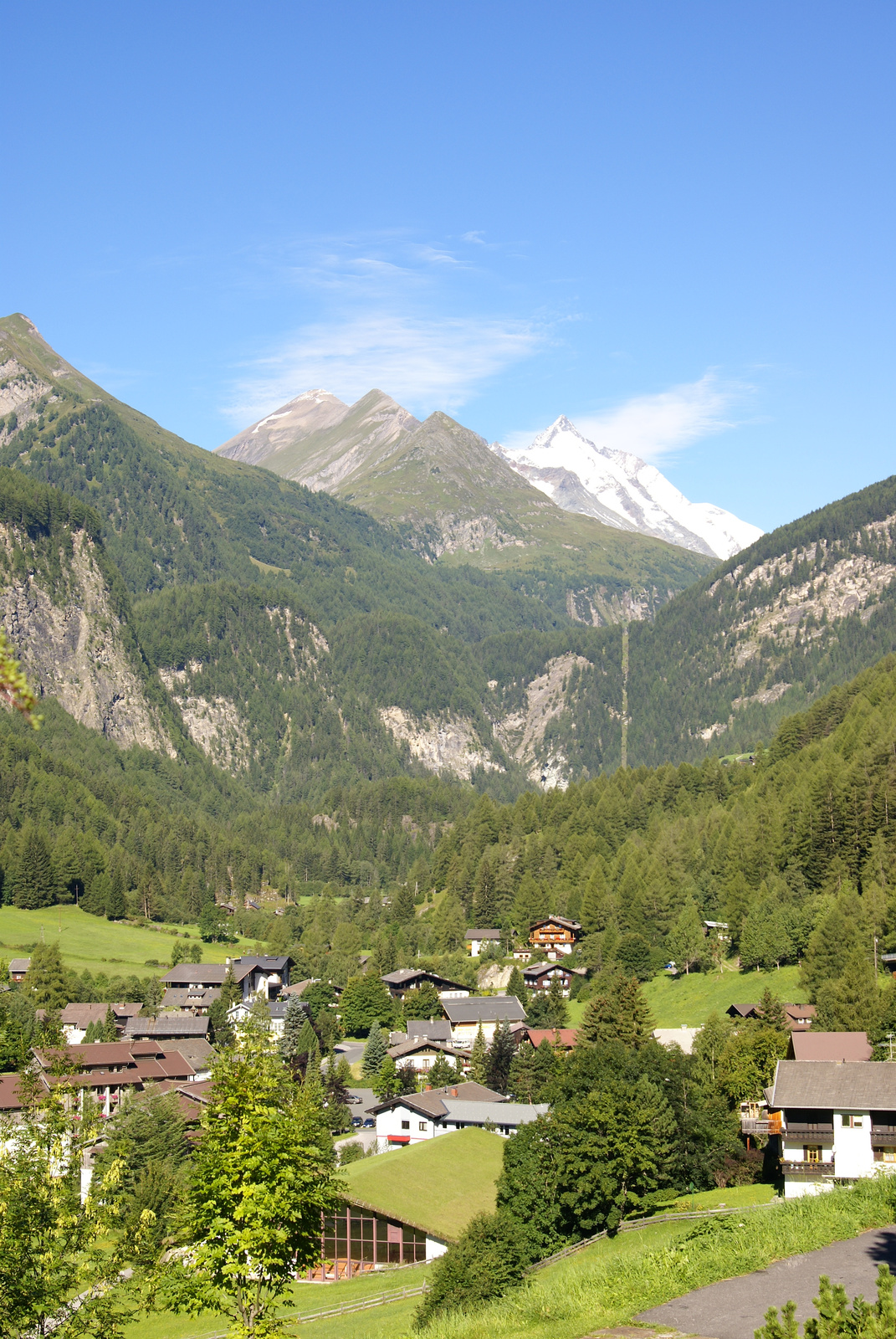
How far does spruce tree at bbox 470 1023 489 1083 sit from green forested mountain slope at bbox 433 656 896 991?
2116cm

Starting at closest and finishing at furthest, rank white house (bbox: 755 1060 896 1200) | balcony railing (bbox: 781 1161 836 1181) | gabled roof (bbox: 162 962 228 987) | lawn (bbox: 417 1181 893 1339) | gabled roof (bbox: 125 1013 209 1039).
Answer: lawn (bbox: 417 1181 893 1339), balcony railing (bbox: 781 1161 836 1181), white house (bbox: 755 1060 896 1200), gabled roof (bbox: 125 1013 209 1039), gabled roof (bbox: 162 962 228 987)

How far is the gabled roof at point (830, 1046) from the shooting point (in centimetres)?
6669

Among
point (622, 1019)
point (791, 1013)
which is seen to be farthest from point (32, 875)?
point (791, 1013)

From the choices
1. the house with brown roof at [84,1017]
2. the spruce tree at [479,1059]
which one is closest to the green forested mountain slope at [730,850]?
the spruce tree at [479,1059]

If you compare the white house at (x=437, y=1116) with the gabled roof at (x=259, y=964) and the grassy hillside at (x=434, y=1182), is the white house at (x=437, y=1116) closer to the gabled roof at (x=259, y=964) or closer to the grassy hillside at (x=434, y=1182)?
the grassy hillside at (x=434, y=1182)

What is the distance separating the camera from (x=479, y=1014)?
127 metres

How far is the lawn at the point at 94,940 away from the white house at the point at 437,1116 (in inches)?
2539

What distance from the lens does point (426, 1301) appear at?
50906 millimetres

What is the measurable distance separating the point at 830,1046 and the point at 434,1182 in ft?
78.8

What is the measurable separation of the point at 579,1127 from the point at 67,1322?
32010 millimetres

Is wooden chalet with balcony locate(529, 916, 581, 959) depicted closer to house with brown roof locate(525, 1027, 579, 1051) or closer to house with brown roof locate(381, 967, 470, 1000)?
house with brown roof locate(381, 967, 470, 1000)

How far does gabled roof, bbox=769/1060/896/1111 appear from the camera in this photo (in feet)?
178

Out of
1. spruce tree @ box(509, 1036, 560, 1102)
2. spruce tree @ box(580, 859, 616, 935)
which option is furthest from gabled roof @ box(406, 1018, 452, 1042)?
spruce tree @ box(580, 859, 616, 935)

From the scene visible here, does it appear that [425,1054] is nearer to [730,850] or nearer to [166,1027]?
[166,1027]
